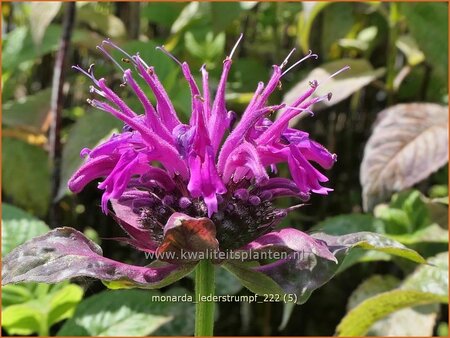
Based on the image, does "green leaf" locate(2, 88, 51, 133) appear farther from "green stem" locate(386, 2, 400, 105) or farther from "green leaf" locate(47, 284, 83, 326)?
"green stem" locate(386, 2, 400, 105)

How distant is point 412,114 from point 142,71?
69cm

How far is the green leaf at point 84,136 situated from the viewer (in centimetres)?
128

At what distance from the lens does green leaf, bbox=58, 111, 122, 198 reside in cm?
128

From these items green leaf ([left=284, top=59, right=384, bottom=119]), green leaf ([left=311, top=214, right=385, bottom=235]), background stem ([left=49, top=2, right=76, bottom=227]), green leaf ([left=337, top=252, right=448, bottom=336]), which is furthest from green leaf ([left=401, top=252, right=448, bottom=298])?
background stem ([left=49, top=2, right=76, bottom=227])

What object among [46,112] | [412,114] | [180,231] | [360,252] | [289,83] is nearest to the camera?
[180,231]

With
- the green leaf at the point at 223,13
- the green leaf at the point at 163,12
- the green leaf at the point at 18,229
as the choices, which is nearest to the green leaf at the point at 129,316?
the green leaf at the point at 18,229

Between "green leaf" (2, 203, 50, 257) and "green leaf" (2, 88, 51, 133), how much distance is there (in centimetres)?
31

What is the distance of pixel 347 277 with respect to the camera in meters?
1.61

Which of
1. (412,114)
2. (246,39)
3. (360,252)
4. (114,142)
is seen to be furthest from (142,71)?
(246,39)

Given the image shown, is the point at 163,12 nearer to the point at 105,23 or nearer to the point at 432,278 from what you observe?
the point at 105,23

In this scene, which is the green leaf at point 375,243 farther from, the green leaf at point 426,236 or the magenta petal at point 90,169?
the green leaf at point 426,236

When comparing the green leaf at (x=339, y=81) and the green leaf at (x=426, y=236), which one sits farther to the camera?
the green leaf at (x=339, y=81)

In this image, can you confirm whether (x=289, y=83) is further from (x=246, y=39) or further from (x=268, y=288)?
(x=268, y=288)

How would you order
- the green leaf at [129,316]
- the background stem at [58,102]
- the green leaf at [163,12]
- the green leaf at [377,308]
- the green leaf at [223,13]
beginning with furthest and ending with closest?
the green leaf at [163,12], the green leaf at [223,13], the background stem at [58,102], the green leaf at [129,316], the green leaf at [377,308]
